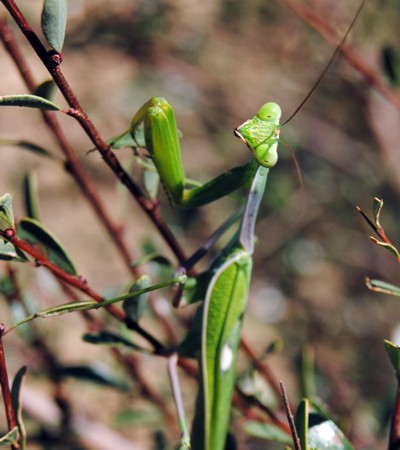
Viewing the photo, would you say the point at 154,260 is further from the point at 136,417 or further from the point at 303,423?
the point at 136,417

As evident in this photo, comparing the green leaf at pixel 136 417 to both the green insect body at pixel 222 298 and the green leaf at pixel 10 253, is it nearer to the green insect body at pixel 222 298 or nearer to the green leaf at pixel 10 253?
the green insect body at pixel 222 298

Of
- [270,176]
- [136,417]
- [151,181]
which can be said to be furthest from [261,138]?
[270,176]

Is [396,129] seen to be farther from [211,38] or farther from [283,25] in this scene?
[211,38]

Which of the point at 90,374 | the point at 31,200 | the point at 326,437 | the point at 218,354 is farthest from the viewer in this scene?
the point at 90,374

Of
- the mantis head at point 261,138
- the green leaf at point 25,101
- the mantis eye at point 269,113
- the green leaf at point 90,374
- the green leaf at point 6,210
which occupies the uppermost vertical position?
the green leaf at point 25,101

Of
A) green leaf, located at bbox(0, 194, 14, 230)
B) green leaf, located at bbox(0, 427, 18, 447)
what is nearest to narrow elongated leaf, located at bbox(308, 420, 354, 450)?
green leaf, located at bbox(0, 427, 18, 447)

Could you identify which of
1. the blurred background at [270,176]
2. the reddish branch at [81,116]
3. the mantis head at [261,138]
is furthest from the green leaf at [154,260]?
the blurred background at [270,176]

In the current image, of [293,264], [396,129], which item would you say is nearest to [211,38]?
[396,129]
